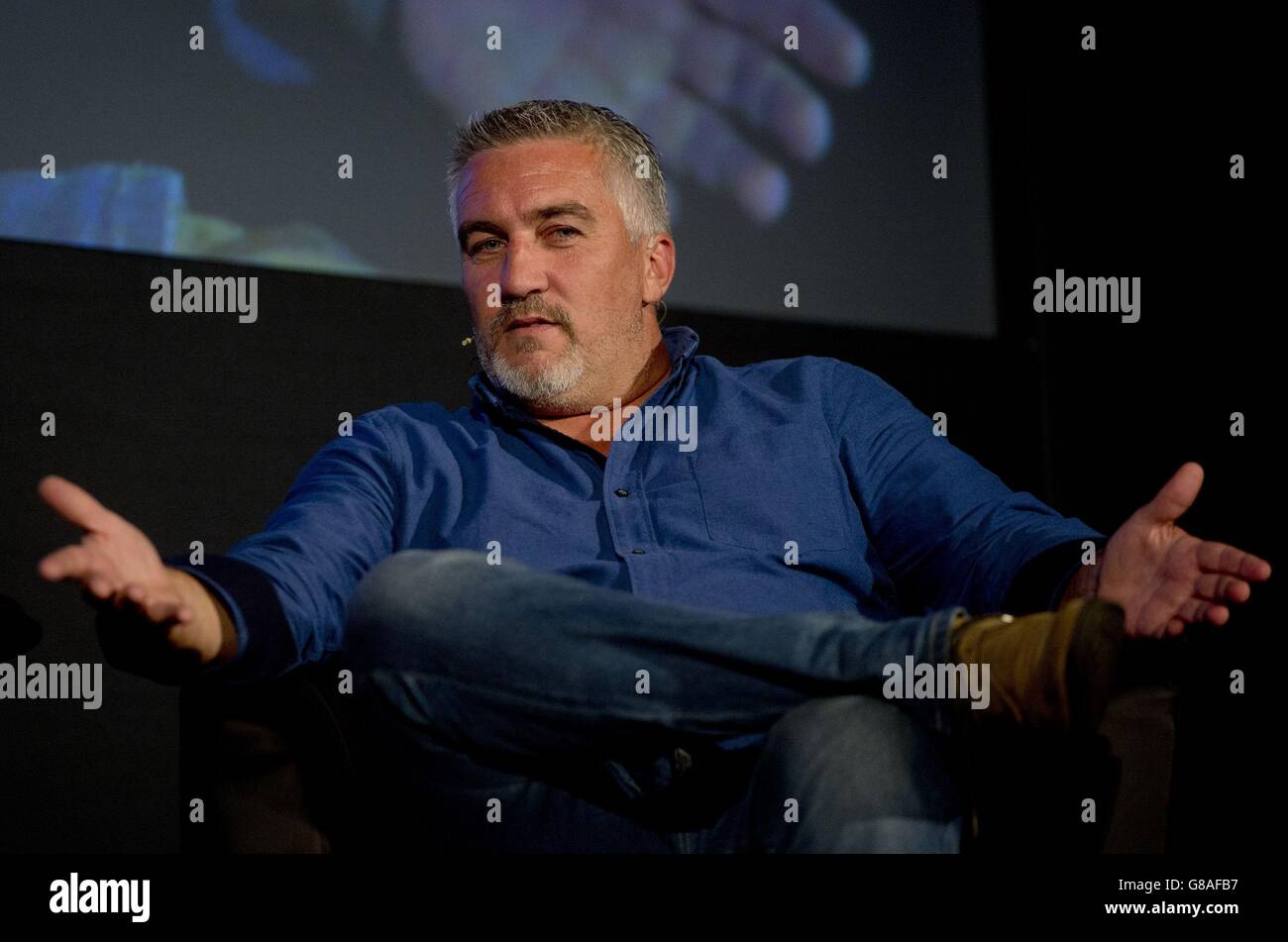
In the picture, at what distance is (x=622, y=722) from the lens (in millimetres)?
1397

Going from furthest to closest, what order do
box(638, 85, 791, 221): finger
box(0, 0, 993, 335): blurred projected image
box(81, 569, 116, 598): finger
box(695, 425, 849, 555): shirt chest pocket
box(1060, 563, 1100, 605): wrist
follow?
1. box(638, 85, 791, 221): finger
2. box(0, 0, 993, 335): blurred projected image
3. box(695, 425, 849, 555): shirt chest pocket
4. box(1060, 563, 1100, 605): wrist
5. box(81, 569, 116, 598): finger

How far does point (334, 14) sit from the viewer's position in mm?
2803

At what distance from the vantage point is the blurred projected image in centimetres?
259

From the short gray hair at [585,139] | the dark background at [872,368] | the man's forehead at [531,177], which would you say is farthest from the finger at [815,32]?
the man's forehead at [531,177]

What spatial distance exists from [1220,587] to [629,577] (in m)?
0.72

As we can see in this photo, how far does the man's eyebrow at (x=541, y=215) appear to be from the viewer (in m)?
2.14

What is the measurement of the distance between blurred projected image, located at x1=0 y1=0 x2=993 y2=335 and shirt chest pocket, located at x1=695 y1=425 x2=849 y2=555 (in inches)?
39.0

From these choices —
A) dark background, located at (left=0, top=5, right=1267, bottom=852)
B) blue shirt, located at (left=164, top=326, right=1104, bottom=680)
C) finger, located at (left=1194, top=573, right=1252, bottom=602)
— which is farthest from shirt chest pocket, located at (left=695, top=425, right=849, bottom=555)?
dark background, located at (left=0, top=5, right=1267, bottom=852)

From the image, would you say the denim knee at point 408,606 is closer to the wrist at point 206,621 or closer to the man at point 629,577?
the man at point 629,577

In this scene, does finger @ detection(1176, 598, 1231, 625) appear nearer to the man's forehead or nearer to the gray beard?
the gray beard

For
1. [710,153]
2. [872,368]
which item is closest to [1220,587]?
[872,368]

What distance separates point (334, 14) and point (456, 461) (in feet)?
4.11

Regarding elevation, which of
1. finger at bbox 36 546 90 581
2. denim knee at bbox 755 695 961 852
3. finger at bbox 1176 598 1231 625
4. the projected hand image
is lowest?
denim knee at bbox 755 695 961 852
